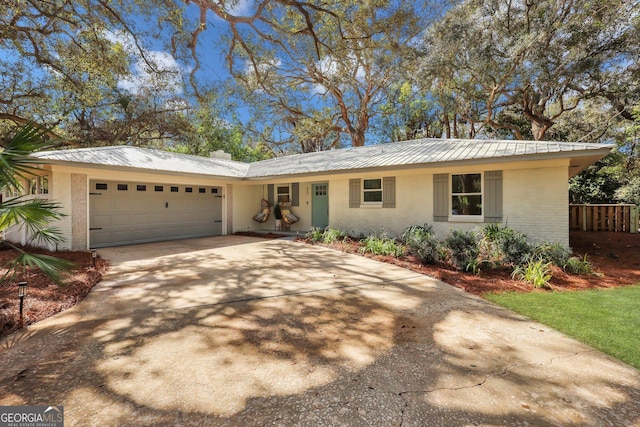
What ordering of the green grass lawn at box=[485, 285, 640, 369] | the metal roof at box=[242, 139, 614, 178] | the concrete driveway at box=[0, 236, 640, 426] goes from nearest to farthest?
the concrete driveway at box=[0, 236, 640, 426] → the green grass lawn at box=[485, 285, 640, 369] → the metal roof at box=[242, 139, 614, 178]

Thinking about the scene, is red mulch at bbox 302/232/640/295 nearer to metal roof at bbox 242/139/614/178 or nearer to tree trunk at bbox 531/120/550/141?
metal roof at bbox 242/139/614/178

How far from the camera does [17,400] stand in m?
2.25

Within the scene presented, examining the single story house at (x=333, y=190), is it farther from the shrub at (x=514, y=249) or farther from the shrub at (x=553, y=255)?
the shrub at (x=514, y=249)

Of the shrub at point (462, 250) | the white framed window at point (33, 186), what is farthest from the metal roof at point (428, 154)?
the white framed window at point (33, 186)

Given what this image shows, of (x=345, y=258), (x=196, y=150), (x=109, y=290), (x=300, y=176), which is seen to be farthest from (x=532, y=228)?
(x=196, y=150)

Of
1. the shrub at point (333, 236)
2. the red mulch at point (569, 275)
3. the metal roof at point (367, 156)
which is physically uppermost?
the metal roof at point (367, 156)

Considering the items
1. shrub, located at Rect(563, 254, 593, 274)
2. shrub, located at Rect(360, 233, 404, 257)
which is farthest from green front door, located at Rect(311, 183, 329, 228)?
shrub, located at Rect(563, 254, 593, 274)

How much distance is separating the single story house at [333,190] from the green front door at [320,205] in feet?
0.14

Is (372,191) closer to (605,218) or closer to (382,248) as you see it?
(382,248)

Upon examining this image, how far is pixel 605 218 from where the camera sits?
1120cm

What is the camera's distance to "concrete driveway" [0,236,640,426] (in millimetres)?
2135

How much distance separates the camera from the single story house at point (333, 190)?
25.3 ft

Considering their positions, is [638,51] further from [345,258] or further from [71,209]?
[71,209]

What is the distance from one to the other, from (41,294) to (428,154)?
377 inches
